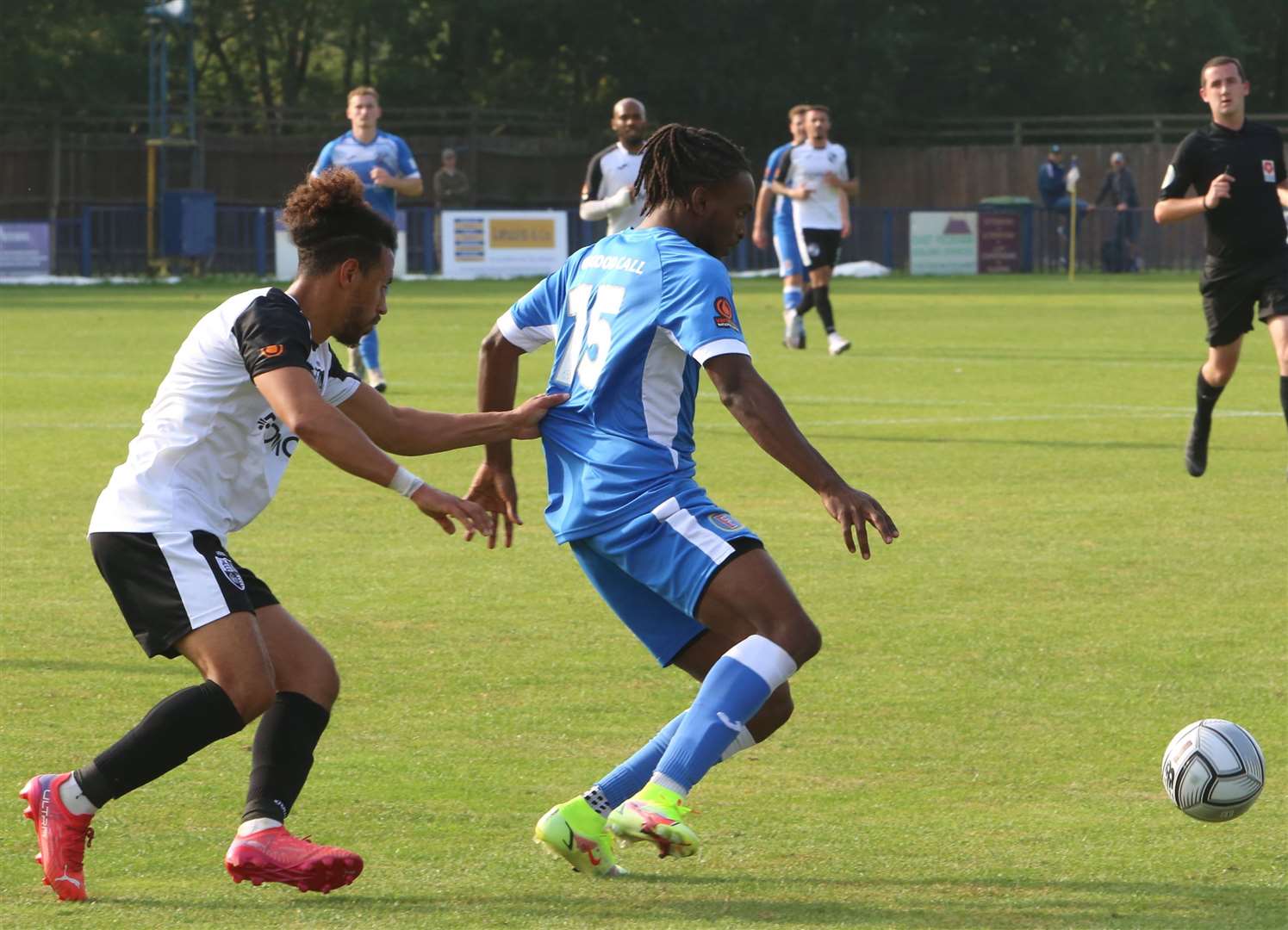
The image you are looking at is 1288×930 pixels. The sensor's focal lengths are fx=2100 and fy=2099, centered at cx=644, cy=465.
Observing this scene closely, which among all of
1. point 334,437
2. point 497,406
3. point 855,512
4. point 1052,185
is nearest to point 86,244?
point 1052,185

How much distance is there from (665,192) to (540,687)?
82.8 inches

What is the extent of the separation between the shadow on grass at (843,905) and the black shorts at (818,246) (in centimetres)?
1568

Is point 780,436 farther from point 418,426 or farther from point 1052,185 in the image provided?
point 1052,185

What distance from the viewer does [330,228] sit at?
4.70 m

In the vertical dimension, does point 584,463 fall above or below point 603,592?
above

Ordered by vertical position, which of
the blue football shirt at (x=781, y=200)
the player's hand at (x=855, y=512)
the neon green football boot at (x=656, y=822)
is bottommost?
the neon green football boot at (x=656, y=822)

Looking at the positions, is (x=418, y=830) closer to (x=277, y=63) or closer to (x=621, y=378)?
(x=621, y=378)

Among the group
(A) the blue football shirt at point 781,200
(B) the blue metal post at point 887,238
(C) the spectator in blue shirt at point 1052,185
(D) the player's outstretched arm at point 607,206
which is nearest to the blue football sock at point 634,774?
(D) the player's outstretched arm at point 607,206

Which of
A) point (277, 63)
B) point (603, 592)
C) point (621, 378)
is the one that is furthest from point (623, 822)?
point (277, 63)

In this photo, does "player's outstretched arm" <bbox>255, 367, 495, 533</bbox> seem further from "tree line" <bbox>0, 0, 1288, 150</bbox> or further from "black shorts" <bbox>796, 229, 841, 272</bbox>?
"tree line" <bbox>0, 0, 1288, 150</bbox>

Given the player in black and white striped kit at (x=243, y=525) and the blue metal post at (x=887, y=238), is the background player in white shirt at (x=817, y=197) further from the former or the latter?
the blue metal post at (x=887, y=238)

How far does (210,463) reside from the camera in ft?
15.1

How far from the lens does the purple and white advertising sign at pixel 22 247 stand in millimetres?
36562

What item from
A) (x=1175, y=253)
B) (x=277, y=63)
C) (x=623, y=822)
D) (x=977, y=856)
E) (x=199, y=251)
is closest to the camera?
(x=623, y=822)
